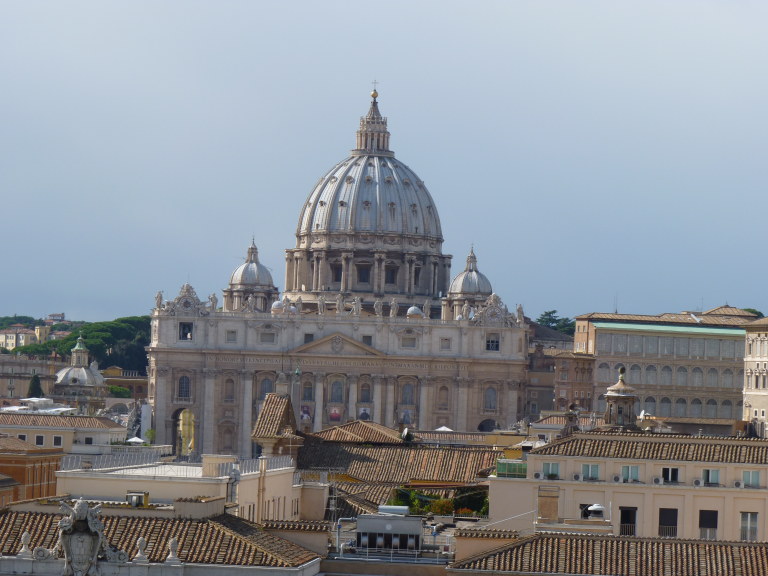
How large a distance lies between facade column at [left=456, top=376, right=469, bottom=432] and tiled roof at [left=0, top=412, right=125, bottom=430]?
85092mm

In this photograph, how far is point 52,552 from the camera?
4012 cm

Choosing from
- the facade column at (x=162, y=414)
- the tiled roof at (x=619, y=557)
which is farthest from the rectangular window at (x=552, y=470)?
the facade column at (x=162, y=414)

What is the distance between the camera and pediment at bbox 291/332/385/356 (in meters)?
199

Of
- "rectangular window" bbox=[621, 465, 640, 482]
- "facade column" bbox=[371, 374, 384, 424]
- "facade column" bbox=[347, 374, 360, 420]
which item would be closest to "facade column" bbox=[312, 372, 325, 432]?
"facade column" bbox=[347, 374, 360, 420]

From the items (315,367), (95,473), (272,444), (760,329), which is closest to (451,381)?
(315,367)

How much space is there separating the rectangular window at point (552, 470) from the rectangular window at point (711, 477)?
2.99 m

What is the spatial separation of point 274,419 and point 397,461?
16.6 feet

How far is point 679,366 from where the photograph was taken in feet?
635

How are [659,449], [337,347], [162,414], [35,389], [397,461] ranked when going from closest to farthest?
[659,449] < [397,461] < [35,389] < [162,414] < [337,347]

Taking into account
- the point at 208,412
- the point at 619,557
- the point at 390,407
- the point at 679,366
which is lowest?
the point at 619,557

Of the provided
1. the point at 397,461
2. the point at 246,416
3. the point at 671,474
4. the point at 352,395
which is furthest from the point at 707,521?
the point at 352,395

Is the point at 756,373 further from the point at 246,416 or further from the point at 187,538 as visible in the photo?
the point at 187,538

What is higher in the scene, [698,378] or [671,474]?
[698,378]

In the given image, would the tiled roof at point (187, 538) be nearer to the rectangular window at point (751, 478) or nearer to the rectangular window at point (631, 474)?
the rectangular window at point (631, 474)
